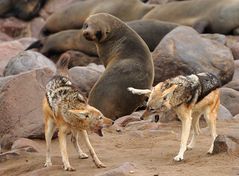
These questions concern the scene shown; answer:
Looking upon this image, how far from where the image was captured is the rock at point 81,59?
15.2 m

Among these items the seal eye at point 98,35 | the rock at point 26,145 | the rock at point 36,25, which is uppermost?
the rock at point 26,145

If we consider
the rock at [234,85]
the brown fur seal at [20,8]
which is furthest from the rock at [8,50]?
the rock at [234,85]

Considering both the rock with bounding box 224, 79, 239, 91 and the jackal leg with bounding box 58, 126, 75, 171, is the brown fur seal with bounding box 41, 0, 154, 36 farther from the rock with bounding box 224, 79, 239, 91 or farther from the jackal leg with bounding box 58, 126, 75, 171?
the jackal leg with bounding box 58, 126, 75, 171

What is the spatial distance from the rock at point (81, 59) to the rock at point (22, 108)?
637 cm

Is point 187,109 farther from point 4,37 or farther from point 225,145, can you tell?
point 4,37

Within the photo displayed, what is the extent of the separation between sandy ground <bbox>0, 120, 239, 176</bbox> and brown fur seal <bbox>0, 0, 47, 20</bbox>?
530 inches

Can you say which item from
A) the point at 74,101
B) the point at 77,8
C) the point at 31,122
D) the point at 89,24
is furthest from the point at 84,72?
the point at 77,8

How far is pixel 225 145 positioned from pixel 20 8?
1584 cm

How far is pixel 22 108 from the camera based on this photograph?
28.0 feet

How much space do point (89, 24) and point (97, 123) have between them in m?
6.32

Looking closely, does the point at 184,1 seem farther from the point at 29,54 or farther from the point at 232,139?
the point at 232,139

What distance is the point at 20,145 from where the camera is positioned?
7.88 metres

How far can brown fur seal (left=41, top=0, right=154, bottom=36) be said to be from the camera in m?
18.5

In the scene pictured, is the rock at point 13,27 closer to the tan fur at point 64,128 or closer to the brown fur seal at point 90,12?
the brown fur seal at point 90,12
